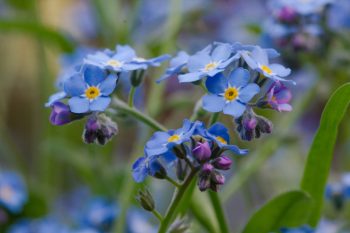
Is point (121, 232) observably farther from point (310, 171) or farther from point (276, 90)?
point (276, 90)

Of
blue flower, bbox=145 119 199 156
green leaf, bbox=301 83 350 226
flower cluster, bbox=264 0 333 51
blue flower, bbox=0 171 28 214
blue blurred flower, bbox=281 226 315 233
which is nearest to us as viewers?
blue flower, bbox=145 119 199 156

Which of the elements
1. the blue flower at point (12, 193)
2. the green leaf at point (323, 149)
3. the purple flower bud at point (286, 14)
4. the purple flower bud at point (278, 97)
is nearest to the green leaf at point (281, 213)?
the green leaf at point (323, 149)

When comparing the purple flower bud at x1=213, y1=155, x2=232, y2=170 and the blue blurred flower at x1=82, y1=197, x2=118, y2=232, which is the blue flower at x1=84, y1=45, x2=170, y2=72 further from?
the blue blurred flower at x1=82, y1=197, x2=118, y2=232

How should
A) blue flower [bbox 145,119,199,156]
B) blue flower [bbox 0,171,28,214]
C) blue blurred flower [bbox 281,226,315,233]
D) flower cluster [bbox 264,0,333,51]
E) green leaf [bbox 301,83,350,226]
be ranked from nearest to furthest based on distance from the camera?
1. blue flower [bbox 145,119,199,156]
2. green leaf [bbox 301,83,350,226]
3. blue blurred flower [bbox 281,226,315,233]
4. flower cluster [bbox 264,0,333,51]
5. blue flower [bbox 0,171,28,214]

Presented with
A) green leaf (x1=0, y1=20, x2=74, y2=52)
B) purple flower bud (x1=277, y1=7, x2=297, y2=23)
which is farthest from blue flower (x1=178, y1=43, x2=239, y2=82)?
green leaf (x1=0, y1=20, x2=74, y2=52)

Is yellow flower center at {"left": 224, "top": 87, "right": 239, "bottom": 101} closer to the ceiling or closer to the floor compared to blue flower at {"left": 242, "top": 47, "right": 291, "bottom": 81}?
closer to the floor

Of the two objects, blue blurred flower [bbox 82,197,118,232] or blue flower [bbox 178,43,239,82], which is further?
blue blurred flower [bbox 82,197,118,232]

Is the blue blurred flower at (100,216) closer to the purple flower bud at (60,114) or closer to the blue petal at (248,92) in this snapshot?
the purple flower bud at (60,114)

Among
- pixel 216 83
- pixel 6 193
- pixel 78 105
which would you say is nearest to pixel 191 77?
pixel 216 83
